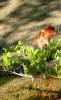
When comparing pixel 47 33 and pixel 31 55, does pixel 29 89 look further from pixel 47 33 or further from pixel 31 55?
pixel 31 55

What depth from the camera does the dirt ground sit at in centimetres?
939

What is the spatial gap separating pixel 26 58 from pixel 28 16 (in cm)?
523

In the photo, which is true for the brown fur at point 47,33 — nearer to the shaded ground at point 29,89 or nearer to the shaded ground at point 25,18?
the shaded ground at point 29,89

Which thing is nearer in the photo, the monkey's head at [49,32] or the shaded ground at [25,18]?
the monkey's head at [49,32]

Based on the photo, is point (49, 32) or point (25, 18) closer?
point (49, 32)

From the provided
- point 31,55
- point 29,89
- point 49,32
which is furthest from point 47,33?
point 31,55

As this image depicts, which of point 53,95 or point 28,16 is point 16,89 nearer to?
point 53,95

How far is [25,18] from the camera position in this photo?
10.5m

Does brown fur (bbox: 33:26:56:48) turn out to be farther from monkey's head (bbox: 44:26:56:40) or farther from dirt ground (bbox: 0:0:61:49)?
dirt ground (bbox: 0:0:61:49)

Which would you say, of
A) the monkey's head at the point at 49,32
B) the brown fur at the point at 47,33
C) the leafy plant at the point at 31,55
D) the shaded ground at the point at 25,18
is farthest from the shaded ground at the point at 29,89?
the shaded ground at the point at 25,18

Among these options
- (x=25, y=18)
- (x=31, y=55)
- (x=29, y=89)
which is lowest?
(x=29, y=89)

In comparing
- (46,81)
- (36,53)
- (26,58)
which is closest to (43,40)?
(46,81)

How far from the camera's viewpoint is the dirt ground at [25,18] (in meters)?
9.39

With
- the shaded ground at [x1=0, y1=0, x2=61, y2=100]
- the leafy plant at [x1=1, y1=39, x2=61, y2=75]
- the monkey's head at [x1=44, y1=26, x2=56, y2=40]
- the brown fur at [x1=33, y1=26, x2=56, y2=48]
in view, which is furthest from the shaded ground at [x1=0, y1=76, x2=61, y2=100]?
the shaded ground at [x1=0, y1=0, x2=61, y2=100]
